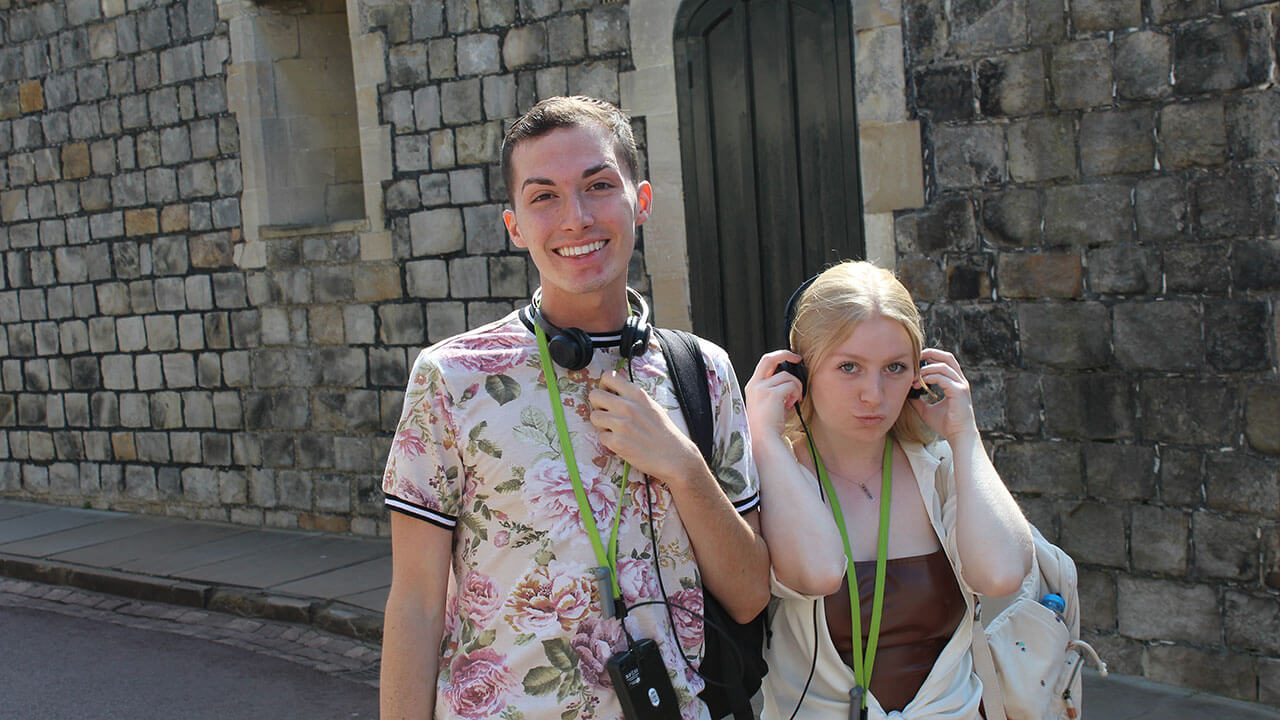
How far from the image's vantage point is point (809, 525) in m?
2.21

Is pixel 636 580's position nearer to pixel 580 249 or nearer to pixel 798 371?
pixel 580 249

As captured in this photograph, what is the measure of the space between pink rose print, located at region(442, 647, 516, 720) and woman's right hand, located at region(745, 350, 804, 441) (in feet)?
2.32

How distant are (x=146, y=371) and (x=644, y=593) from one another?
8.72 m

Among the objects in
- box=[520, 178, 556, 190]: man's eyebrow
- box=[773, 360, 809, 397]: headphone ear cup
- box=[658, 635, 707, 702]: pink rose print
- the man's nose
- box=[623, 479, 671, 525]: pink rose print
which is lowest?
Answer: box=[658, 635, 707, 702]: pink rose print

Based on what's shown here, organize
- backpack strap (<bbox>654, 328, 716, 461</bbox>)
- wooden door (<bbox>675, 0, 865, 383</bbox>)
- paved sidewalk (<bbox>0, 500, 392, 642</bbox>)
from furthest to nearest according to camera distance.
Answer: paved sidewalk (<bbox>0, 500, 392, 642</bbox>) → wooden door (<bbox>675, 0, 865, 383</bbox>) → backpack strap (<bbox>654, 328, 716, 461</bbox>)

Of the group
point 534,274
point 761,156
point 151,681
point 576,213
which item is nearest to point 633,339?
point 576,213

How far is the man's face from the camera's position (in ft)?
6.53

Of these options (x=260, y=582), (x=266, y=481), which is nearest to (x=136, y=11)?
(x=266, y=481)

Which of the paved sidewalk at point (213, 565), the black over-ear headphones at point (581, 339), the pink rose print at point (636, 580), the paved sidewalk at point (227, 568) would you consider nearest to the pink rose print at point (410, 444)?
the black over-ear headphones at point (581, 339)

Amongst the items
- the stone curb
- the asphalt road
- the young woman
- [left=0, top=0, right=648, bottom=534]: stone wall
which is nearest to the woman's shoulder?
the young woman

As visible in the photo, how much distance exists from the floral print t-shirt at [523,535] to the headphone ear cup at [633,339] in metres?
0.08

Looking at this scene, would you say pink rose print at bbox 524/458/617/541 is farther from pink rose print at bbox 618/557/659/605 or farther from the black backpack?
the black backpack

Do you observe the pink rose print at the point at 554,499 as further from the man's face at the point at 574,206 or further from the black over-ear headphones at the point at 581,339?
the man's face at the point at 574,206

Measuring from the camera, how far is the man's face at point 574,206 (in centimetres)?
199
